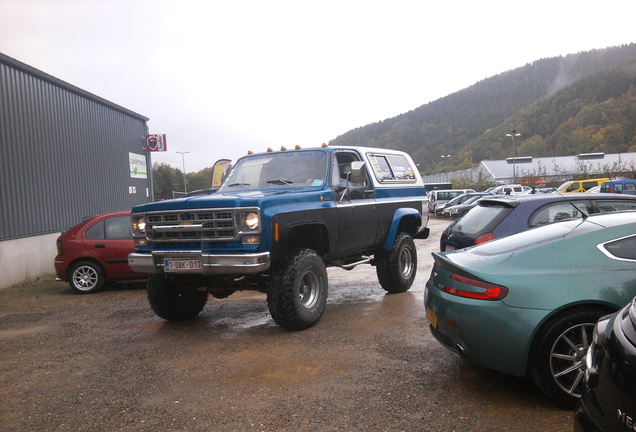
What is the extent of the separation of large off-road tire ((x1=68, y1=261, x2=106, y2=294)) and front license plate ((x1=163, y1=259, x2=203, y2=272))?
465cm

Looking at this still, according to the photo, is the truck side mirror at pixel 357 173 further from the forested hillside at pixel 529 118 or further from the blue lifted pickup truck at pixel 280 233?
the forested hillside at pixel 529 118

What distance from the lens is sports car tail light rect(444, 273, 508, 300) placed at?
147 inches

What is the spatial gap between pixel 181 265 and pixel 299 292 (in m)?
1.43

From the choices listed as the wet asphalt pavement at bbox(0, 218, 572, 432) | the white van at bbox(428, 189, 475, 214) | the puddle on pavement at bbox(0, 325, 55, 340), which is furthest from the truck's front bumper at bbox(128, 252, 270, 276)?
the white van at bbox(428, 189, 475, 214)

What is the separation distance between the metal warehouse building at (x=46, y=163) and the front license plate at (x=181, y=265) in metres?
7.31

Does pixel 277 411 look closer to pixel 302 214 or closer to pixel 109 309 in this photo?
pixel 302 214

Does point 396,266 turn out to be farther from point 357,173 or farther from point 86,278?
point 86,278

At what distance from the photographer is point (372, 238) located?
779cm

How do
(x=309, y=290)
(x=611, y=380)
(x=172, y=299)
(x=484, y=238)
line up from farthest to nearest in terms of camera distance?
(x=172, y=299) → (x=309, y=290) → (x=484, y=238) → (x=611, y=380)

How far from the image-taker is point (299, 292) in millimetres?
6133

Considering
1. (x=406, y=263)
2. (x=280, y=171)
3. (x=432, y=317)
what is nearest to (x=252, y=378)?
(x=432, y=317)

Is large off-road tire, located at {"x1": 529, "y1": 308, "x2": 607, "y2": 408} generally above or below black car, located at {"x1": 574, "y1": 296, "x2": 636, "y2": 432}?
below

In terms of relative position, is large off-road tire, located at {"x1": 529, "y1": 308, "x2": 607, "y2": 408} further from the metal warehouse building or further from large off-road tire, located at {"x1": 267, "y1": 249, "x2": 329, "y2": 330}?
the metal warehouse building

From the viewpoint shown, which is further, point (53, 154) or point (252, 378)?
point (53, 154)
